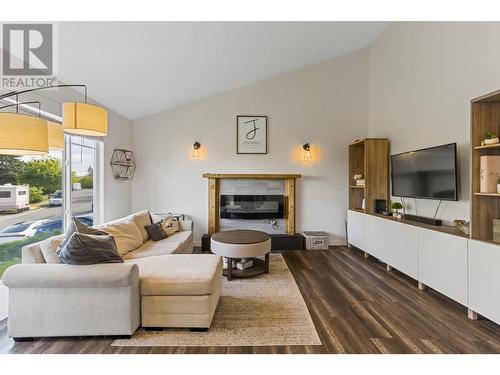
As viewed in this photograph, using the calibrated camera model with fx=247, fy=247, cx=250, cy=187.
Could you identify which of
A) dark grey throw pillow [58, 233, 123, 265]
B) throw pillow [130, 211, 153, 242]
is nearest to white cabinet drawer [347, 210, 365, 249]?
throw pillow [130, 211, 153, 242]

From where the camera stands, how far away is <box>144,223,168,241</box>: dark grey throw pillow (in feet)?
11.6

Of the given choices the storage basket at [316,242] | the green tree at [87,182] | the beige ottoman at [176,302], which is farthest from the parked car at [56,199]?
the storage basket at [316,242]

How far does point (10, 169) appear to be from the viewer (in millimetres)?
2521

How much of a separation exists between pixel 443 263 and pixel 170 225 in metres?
3.51

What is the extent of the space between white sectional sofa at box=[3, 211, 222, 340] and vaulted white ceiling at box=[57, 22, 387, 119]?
197cm

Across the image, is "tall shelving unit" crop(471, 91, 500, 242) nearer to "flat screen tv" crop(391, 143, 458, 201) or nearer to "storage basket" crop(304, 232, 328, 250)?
"flat screen tv" crop(391, 143, 458, 201)

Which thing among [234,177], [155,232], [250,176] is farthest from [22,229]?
[250,176]

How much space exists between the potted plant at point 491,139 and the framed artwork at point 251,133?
319 centimetres

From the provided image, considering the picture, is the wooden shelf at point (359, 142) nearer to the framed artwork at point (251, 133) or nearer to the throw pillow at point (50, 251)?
the framed artwork at point (251, 133)

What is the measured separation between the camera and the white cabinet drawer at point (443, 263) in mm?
2256

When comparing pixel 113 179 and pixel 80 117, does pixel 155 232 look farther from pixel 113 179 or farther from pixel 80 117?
pixel 80 117

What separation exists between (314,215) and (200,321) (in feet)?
10.9

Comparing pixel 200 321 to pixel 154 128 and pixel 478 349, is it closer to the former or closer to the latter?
pixel 478 349

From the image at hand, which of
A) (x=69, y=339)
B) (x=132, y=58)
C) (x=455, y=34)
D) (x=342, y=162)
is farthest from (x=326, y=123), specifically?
(x=69, y=339)
